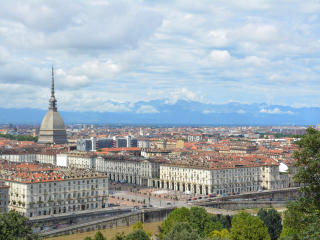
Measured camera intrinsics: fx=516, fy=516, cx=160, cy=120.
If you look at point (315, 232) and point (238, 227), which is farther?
point (238, 227)

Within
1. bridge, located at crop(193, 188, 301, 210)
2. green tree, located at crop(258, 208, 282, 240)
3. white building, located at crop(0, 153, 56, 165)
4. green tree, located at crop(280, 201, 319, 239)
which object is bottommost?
bridge, located at crop(193, 188, 301, 210)

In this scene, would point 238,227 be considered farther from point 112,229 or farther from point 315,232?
point 315,232

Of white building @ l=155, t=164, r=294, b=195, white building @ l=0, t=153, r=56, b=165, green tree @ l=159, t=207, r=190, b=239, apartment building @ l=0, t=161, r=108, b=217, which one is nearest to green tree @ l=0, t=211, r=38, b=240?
green tree @ l=159, t=207, r=190, b=239

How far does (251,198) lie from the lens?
362ft

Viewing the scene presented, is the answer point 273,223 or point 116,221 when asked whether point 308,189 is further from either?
point 116,221

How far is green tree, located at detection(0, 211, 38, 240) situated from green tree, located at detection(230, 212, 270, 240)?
27467 millimetres

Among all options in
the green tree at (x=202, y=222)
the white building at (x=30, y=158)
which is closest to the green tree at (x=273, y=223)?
the green tree at (x=202, y=222)

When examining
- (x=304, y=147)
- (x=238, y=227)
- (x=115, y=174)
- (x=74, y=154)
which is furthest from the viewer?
(x=74, y=154)

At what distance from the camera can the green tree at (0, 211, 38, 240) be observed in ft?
137

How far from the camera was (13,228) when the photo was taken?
139 feet

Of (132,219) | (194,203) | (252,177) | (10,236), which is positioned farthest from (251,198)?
(10,236)

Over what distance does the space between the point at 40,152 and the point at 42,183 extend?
265 ft

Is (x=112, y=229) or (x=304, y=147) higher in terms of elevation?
(x=304, y=147)

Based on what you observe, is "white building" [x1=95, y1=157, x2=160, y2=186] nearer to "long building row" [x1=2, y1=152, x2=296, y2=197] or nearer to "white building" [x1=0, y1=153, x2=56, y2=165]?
"long building row" [x1=2, y1=152, x2=296, y2=197]
